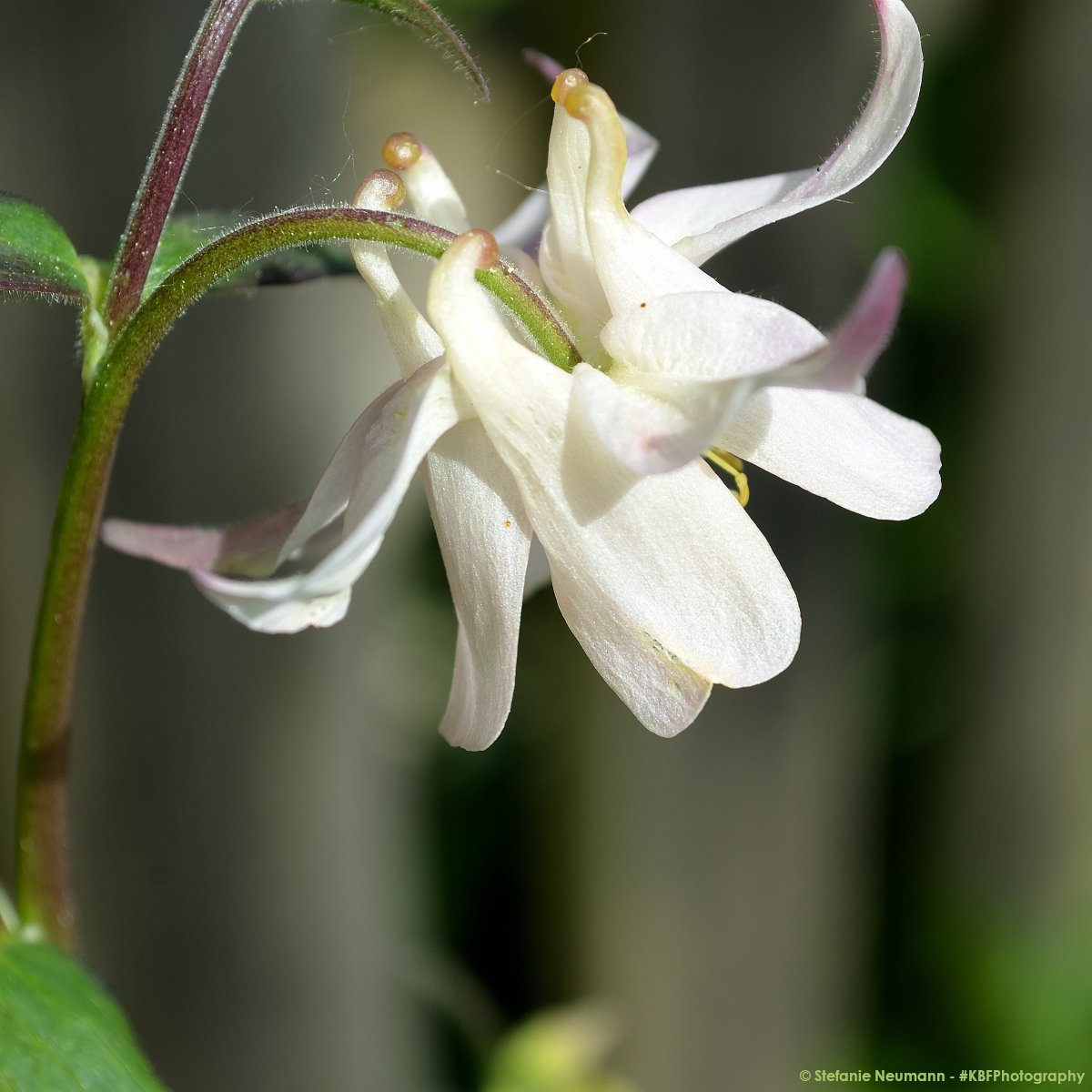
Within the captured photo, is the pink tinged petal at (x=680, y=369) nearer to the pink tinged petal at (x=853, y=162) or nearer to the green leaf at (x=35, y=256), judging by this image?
the pink tinged petal at (x=853, y=162)

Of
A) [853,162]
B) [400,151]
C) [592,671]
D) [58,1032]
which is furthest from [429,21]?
[592,671]

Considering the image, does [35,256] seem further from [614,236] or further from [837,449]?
[837,449]

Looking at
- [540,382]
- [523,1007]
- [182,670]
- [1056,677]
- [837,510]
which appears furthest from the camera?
[523,1007]

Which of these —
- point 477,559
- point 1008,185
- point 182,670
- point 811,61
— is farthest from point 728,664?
point 1008,185

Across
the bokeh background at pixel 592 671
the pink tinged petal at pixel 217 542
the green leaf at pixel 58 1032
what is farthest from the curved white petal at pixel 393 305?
the bokeh background at pixel 592 671

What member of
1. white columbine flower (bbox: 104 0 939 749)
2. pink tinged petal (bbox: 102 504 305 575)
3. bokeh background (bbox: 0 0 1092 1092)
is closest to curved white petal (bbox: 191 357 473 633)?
white columbine flower (bbox: 104 0 939 749)

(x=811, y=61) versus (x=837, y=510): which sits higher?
(x=811, y=61)

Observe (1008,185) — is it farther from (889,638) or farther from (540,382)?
(540,382)
